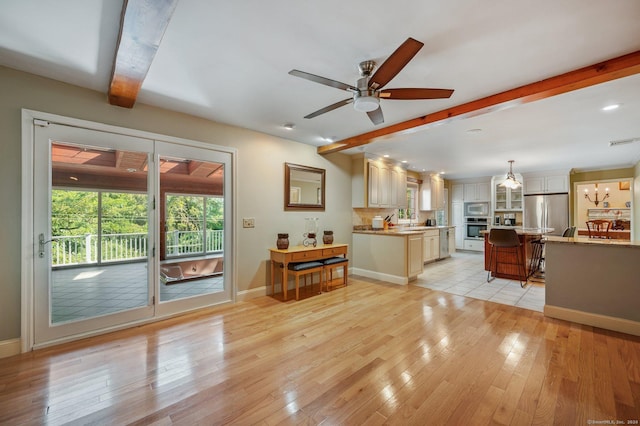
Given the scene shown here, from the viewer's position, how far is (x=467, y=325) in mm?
2949

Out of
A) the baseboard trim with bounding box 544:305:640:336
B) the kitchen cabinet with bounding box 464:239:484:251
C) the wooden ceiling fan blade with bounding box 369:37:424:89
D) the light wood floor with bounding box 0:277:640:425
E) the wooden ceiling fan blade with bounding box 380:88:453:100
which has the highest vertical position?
the wooden ceiling fan blade with bounding box 369:37:424:89

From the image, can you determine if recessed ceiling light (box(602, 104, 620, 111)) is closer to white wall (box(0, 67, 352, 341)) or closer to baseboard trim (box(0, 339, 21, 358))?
white wall (box(0, 67, 352, 341))

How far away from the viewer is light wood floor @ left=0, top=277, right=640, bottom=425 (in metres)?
1.65

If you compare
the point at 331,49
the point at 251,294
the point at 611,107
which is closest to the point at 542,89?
the point at 611,107

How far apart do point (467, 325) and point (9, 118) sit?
4.91 m

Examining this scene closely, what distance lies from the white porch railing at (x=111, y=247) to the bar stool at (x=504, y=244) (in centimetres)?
471

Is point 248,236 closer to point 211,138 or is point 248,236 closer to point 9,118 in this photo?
point 211,138

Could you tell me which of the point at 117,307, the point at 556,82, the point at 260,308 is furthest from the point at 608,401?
the point at 117,307

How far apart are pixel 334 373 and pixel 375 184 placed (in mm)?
4045

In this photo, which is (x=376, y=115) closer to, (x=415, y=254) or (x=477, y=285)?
(x=415, y=254)

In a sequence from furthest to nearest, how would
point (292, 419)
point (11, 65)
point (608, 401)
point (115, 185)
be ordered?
point (115, 185)
point (11, 65)
point (608, 401)
point (292, 419)

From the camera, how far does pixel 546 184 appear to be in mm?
7027

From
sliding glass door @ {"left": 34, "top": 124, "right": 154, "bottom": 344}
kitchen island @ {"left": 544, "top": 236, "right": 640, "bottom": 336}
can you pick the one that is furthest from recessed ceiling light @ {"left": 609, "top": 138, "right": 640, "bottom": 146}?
sliding glass door @ {"left": 34, "top": 124, "right": 154, "bottom": 344}

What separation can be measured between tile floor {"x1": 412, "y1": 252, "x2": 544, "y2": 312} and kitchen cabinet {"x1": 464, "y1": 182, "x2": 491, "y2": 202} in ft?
8.75
